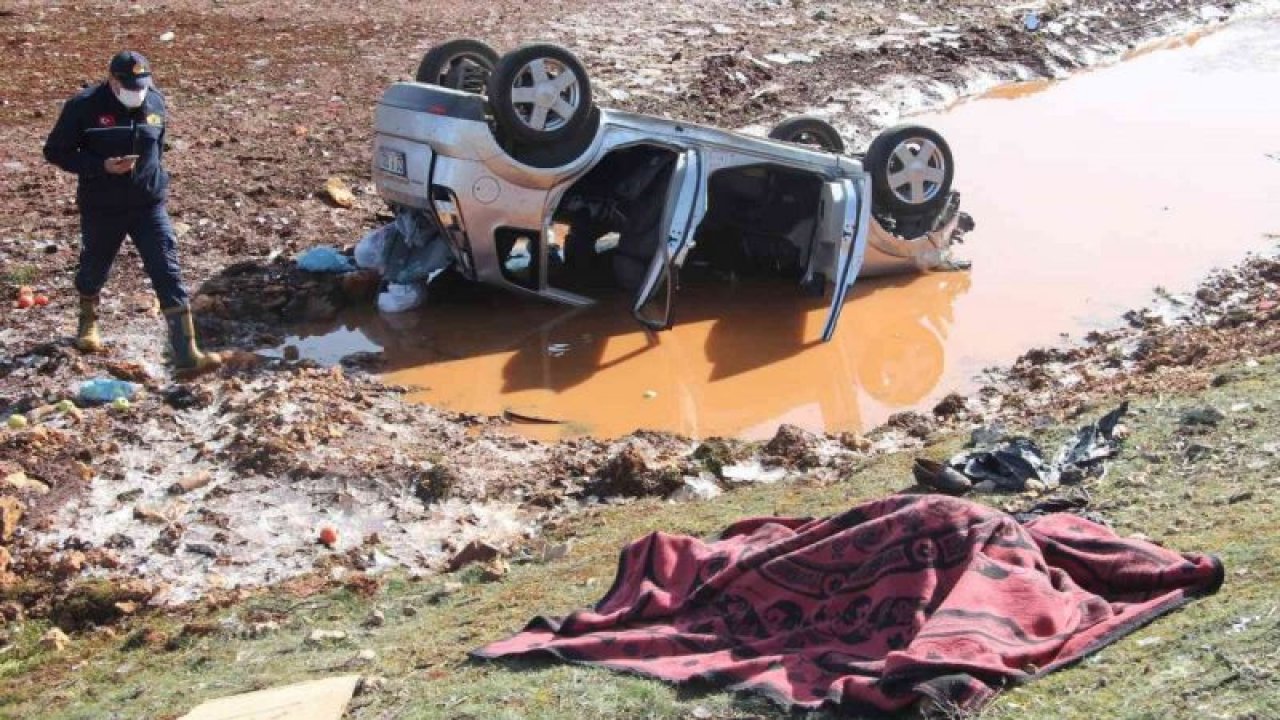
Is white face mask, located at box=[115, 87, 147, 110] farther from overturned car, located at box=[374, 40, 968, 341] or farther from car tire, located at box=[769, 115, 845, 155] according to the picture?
car tire, located at box=[769, 115, 845, 155]

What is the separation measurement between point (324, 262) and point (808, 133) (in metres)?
3.64

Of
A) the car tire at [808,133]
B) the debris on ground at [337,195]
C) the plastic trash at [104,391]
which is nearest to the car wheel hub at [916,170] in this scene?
the car tire at [808,133]

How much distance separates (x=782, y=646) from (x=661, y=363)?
16.0ft

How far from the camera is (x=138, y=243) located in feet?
27.8

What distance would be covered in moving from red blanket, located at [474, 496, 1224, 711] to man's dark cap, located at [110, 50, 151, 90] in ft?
14.7

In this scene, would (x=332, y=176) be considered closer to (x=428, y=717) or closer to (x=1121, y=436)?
(x=1121, y=436)

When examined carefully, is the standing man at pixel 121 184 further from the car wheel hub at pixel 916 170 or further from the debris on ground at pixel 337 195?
the car wheel hub at pixel 916 170

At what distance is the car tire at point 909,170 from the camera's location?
1047 cm

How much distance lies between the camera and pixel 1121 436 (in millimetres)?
6695

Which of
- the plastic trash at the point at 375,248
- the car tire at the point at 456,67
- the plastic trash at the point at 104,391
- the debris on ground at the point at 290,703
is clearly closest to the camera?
the debris on ground at the point at 290,703

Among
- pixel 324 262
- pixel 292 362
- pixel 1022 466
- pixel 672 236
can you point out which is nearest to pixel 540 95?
pixel 672 236

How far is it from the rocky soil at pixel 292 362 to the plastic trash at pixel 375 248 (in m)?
0.24

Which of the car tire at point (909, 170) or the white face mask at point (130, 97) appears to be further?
the car tire at point (909, 170)

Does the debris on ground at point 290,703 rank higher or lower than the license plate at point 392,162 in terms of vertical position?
lower
